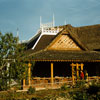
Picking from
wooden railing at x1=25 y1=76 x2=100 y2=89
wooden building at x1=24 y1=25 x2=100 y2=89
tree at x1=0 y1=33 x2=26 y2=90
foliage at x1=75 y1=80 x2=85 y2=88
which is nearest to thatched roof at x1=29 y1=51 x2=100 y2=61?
wooden building at x1=24 y1=25 x2=100 y2=89

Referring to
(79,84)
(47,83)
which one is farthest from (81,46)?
(79,84)

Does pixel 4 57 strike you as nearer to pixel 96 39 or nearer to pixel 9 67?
pixel 9 67

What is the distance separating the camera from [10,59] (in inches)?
553

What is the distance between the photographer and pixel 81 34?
1337 inches

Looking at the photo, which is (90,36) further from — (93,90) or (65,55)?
(93,90)

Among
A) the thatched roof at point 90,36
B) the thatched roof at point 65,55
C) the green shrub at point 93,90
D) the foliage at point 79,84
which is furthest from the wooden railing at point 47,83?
the thatched roof at point 90,36

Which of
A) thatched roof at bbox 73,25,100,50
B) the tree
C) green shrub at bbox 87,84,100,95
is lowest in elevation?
green shrub at bbox 87,84,100,95

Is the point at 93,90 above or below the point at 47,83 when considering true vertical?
below

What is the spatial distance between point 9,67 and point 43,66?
1072 cm

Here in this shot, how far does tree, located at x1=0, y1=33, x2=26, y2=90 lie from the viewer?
13.6 meters

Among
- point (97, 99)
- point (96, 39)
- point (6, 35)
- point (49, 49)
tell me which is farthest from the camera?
point (96, 39)

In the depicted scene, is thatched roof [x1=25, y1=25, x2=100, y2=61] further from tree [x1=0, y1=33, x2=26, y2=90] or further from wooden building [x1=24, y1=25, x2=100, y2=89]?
tree [x1=0, y1=33, x2=26, y2=90]

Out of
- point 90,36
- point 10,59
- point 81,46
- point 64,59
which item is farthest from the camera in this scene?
point 90,36

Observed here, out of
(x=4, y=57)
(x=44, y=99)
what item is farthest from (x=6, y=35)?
(x=44, y=99)
